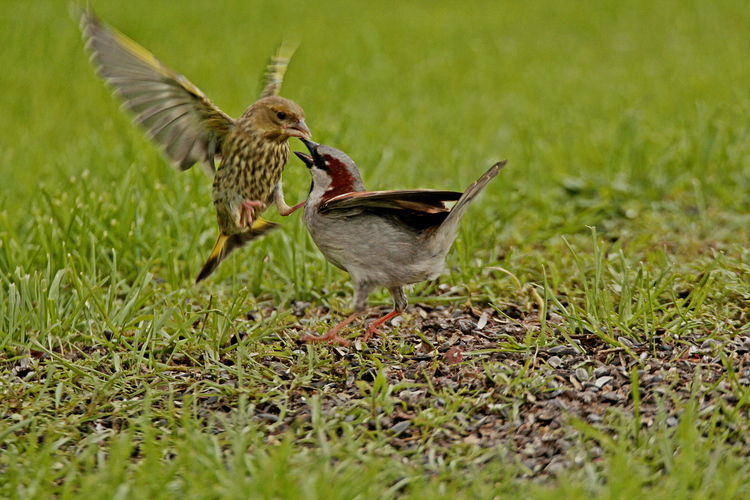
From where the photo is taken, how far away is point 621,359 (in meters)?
4.18

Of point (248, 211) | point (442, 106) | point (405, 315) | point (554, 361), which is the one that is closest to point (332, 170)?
point (248, 211)

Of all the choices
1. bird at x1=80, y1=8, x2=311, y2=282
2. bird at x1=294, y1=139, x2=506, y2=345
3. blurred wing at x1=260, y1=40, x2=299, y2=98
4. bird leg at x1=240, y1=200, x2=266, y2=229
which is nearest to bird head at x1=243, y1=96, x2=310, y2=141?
bird at x1=80, y1=8, x2=311, y2=282

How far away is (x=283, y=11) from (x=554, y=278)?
995cm

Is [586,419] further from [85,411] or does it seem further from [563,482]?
[85,411]

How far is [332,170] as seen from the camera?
4.12 m

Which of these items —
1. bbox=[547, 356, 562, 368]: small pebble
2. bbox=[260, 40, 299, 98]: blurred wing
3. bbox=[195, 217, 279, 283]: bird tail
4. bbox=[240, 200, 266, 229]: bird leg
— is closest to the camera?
bbox=[240, 200, 266, 229]: bird leg

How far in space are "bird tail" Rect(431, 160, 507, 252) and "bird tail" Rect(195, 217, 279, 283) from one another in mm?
839

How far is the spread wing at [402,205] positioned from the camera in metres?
3.84

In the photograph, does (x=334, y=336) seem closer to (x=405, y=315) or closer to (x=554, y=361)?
(x=405, y=315)

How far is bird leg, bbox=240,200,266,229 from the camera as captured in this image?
4051 mm

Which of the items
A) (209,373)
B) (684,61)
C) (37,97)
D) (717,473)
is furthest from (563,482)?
(684,61)

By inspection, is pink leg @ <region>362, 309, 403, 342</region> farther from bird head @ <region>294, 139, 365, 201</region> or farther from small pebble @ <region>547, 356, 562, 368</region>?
small pebble @ <region>547, 356, 562, 368</region>

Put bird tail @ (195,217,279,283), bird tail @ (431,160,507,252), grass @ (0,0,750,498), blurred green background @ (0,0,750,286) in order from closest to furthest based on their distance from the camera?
grass @ (0,0,750,498), bird tail @ (431,160,507,252), bird tail @ (195,217,279,283), blurred green background @ (0,0,750,286)

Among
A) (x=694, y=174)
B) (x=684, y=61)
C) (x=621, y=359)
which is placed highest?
(x=684, y=61)
